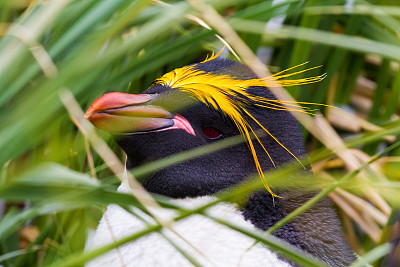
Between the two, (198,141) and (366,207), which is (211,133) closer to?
(198,141)

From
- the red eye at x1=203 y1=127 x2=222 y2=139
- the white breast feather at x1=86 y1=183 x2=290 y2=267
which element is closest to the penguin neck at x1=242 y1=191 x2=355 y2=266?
the white breast feather at x1=86 y1=183 x2=290 y2=267

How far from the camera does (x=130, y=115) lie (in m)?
1.11

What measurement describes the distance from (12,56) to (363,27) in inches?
49.1

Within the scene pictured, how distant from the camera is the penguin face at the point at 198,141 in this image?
1206mm

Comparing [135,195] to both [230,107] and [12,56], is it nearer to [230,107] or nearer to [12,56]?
[12,56]

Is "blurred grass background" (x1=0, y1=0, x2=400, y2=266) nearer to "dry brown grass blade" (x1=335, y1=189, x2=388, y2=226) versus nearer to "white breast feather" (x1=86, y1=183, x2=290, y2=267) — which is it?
"dry brown grass blade" (x1=335, y1=189, x2=388, y2=226)

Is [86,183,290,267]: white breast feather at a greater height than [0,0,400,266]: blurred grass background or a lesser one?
lesser

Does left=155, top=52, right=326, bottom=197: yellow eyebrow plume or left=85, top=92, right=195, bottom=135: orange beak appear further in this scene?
left=155, top=52, right=326, bottom=197: yellow eyebrow plume

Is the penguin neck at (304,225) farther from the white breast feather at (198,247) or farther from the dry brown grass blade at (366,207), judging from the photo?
the dry brown grass blade at (366,207)

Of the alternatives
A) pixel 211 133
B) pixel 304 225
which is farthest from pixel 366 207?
pixel 211 133

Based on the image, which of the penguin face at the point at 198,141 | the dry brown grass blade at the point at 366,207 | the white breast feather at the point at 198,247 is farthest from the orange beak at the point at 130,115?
the dry brown grass blade at the point at 366,207

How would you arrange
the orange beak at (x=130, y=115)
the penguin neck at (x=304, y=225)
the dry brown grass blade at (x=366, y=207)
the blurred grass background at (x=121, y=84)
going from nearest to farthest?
the blurred grass background at (x=121, y=84) → the orange beak at (x=130, y=115) → the penguin neck at (x=304, y=225) → the dry brown grass blade at (x=366, y=207)

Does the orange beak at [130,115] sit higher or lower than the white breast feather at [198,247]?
higher

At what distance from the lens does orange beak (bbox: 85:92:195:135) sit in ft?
3.45
